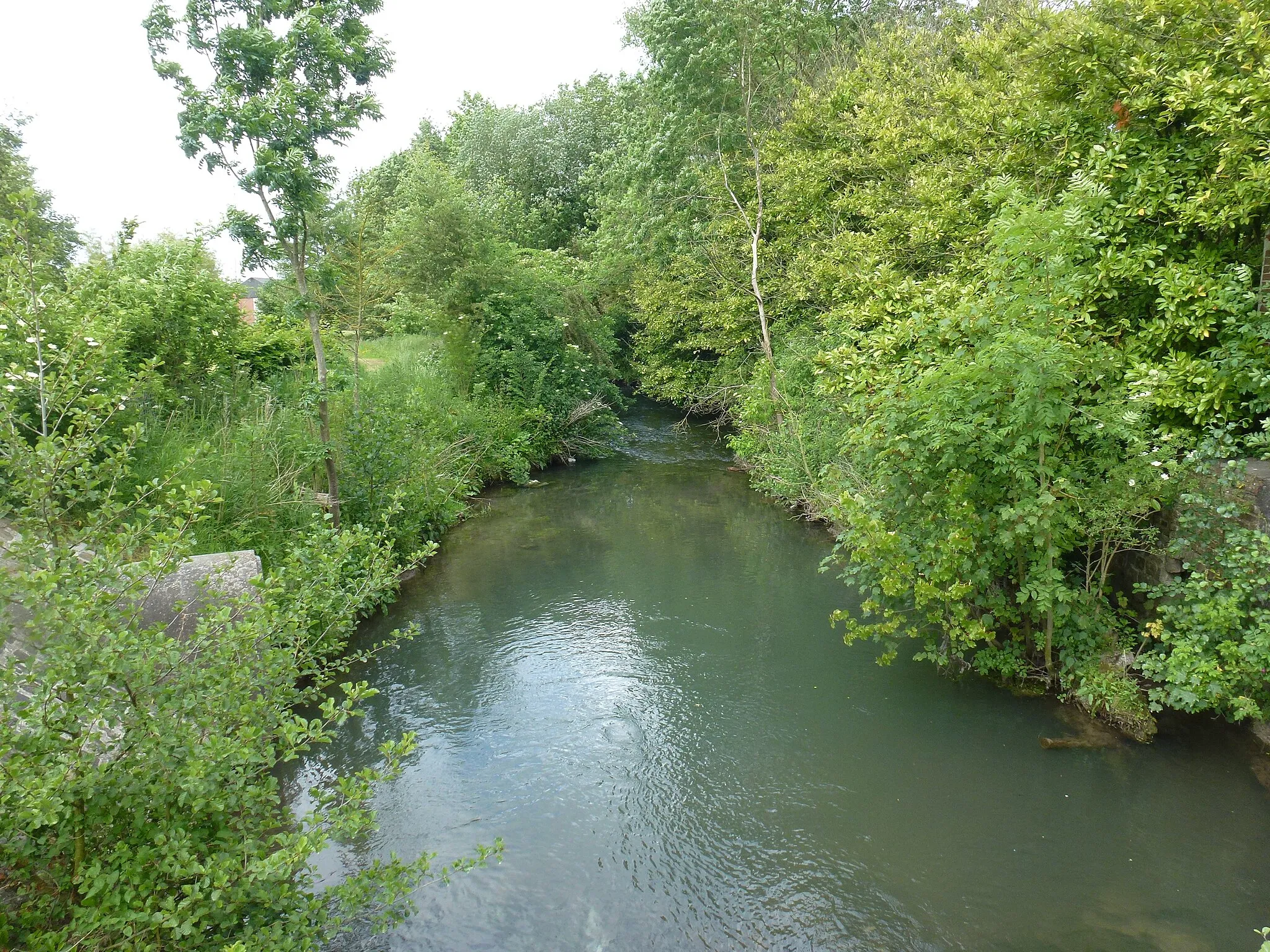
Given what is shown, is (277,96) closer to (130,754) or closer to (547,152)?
(130,754)

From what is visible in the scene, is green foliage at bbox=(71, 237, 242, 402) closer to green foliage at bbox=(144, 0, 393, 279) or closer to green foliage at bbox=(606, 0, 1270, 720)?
green foliage at bbox=(144, 0, 393, 279)

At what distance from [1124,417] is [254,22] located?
9367 mm

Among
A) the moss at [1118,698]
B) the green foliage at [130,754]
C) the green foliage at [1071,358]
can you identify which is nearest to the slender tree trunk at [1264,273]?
the green foliage at [1071,358]

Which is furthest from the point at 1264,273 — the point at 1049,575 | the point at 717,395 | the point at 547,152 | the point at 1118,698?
the point at 547,152

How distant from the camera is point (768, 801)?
5.79 meters

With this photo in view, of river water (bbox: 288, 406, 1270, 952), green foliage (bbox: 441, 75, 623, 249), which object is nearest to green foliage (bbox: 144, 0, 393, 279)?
river water (bbox: 288, 406, 1270, 952)

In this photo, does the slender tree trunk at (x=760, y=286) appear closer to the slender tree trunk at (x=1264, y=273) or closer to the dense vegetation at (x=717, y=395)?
the dense vegetation at (x=717, y=395)

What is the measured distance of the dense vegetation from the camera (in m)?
3.17

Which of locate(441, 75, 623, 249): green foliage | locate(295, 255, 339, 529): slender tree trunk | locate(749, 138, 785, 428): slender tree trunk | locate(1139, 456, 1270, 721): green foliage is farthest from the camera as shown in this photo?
locate(441, 75, 623, 249): green foliage

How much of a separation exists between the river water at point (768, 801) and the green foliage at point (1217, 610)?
0.73 metres

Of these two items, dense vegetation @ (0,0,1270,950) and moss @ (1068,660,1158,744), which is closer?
dense vegetation @ (0,0,1270,950)

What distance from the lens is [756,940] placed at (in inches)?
179

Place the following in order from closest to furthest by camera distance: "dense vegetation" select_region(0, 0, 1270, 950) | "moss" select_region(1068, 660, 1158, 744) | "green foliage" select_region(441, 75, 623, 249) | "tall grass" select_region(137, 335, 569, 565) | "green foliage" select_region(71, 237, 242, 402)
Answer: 1. "dense vegetation" select_region(0, 0, 1270, 950)
2. "moss" select_region(1068, 660, 1158, 744)
3. "tall grass" select_region(137, 335, 569, 565)
4. "green foliage" select_region(71, 237, 242, 402)
5. "green foliage" select_region(441, 75, 623, 249)

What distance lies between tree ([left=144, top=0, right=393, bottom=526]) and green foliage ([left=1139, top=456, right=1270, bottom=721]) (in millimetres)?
8299
